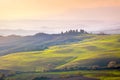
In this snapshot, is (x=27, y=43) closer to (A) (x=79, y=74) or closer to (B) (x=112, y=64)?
(A) (x=79, y=74)

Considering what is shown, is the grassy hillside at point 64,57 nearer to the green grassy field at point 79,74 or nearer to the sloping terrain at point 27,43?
the green grassy field at point 79,74

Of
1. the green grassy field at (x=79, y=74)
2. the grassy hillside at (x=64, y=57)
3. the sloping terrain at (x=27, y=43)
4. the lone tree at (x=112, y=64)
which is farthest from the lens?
the sloping terrain at (x=27, y=43)

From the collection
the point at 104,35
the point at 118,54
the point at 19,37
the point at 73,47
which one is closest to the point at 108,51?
the point at 118,54

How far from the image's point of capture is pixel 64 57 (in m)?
54.1

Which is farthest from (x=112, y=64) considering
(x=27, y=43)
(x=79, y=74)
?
(x=27, y=43)

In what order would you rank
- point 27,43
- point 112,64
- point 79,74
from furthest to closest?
point 27,43 → point 112,64 → point 79,74

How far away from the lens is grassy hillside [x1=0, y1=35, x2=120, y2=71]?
4858 centimetres

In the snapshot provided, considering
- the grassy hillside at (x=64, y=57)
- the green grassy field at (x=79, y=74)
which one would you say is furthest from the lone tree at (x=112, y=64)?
the green grassy field at (x=79, y=74)

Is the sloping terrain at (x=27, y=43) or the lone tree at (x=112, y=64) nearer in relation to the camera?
the lone tree at (x=112, y=64)

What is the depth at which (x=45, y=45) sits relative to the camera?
6291 centimetres

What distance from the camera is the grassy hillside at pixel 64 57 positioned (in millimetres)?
48581

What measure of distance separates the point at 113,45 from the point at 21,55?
54.3ft

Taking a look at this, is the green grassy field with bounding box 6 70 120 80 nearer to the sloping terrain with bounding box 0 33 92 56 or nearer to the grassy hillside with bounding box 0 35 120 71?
the grassy hillside with bounding box 0 35 120 71

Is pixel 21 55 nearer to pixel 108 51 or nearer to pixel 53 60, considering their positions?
pixel 53 60
